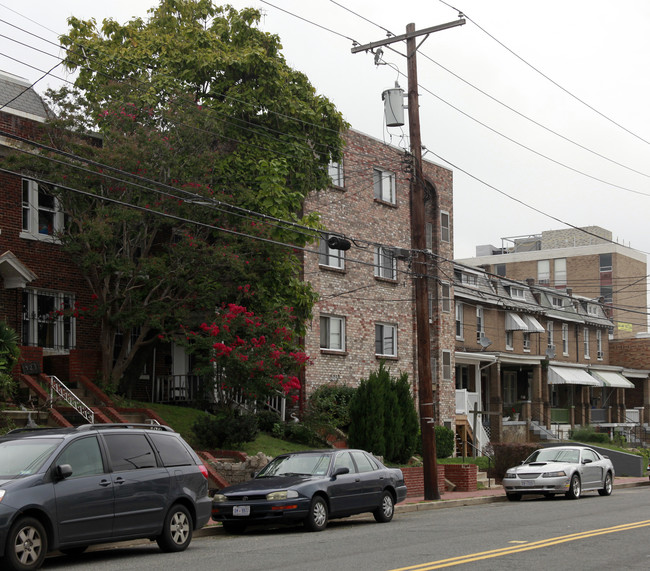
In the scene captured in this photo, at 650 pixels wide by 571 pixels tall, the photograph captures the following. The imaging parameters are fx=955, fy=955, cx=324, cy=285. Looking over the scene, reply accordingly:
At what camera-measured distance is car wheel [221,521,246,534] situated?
16.0 m

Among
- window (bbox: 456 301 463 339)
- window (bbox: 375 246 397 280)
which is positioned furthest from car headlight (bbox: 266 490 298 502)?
window (bbox: 456 301 463 339)

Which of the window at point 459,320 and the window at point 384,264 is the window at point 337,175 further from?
the window at point 459,320

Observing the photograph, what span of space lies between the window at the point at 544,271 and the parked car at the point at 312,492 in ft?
186

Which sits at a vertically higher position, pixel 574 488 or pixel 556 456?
pixel 556 456

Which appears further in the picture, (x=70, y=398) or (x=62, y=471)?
(x=70, y=398)

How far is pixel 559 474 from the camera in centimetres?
2431

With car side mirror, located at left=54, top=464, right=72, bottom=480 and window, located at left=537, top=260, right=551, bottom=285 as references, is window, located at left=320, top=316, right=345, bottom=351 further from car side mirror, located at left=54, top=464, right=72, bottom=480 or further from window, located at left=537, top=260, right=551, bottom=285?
window, located at left=537, top=260, right=551, bottom=285

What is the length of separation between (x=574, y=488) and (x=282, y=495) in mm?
11378

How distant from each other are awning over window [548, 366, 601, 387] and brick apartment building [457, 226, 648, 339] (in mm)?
18087

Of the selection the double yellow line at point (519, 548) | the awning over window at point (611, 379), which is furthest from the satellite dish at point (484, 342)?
the double yellow line at point (519, 548)

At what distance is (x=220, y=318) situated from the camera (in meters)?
22.9

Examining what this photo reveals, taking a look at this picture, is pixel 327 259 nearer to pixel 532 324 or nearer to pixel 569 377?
pixel 532 324

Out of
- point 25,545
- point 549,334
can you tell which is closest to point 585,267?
point 549,334

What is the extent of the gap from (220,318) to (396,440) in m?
7.54
